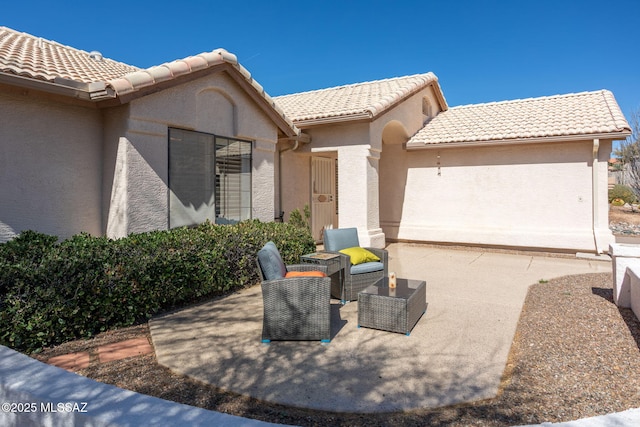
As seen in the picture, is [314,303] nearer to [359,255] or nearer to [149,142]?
[359,255]

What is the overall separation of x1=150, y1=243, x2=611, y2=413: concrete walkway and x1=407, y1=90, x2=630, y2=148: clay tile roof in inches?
244

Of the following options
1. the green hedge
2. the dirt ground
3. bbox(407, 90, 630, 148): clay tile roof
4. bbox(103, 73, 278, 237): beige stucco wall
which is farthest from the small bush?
the green hedge

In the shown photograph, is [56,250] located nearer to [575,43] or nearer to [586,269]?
[586,269]

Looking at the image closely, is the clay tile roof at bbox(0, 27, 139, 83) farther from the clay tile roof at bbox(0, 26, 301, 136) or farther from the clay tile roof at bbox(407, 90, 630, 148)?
the clay tile roof at bbox(407, 90, 630, 148)

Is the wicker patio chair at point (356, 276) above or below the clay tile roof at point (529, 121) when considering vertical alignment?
below

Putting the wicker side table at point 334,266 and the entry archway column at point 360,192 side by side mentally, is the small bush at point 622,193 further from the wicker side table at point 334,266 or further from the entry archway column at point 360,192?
the wicker side table at point 334,266

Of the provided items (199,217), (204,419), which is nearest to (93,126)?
(199,217)

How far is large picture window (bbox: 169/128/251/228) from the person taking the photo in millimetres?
7703

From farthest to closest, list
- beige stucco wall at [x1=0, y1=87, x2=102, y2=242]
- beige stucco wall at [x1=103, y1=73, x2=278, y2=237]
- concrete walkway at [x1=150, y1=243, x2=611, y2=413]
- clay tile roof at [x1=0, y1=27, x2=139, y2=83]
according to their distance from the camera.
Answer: beige stucco wall at [x1=103, y1=73, x2=278, y2=237], beige stucco wall at [x1=0, y1=87, x2=102, y2=242], clay tile roof at [x1=0, y1=27, x2=139, y2=83], concrete walkway at [x1=150, y1=243, x2=611, y2=413]

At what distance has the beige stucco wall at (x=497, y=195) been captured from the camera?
428 inches

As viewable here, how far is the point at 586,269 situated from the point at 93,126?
11.4 m

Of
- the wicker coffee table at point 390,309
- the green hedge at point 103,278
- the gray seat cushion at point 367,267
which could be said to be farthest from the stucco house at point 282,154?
the wicker coffee table at point 390,309

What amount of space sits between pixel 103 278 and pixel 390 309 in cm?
382

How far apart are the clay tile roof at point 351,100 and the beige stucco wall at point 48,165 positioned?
6.19 metres
